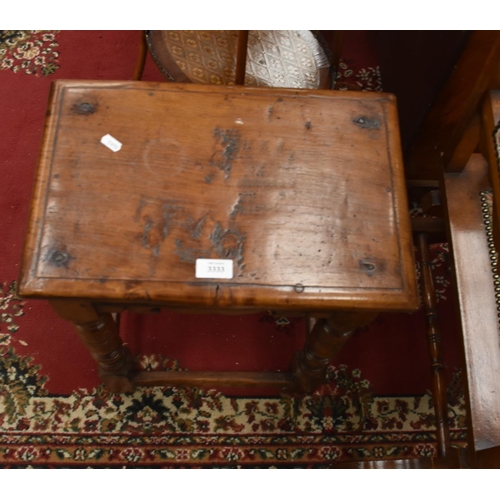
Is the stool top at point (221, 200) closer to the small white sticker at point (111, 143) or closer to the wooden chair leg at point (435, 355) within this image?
the small white sticker at point (111, 143)

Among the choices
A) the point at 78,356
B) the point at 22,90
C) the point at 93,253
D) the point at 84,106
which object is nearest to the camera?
the point at 93,253

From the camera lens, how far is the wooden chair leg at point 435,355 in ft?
3.65

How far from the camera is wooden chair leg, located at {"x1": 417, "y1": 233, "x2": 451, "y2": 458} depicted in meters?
1.11

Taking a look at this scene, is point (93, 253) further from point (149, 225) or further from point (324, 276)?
point (324, 276)

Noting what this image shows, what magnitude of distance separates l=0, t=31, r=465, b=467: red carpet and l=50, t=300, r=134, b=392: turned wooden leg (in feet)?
0.43

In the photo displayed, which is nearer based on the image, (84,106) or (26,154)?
(84,106)

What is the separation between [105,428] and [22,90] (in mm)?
1346

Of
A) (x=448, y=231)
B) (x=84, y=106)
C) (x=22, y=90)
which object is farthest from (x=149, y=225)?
(x=22, y=90)

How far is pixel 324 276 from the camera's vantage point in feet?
2.94

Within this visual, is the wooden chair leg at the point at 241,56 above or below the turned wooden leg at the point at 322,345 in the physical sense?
above

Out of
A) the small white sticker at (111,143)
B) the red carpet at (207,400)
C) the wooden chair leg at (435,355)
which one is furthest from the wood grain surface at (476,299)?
the small white sticker at (111,143)

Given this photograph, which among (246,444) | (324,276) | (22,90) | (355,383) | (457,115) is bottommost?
(246,444)

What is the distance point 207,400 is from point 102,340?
17.9 inches

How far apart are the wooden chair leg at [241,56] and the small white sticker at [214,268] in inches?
23.9
